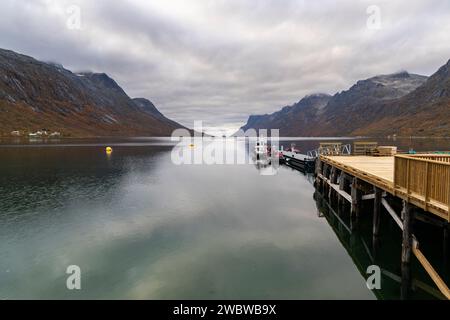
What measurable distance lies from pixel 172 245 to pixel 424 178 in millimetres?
14349

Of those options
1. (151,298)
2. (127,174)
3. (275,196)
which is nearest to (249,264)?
(151,298)

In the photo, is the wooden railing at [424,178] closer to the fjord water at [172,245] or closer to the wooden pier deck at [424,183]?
the wooden pier deck at [424,183]

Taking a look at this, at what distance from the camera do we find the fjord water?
46.1ft

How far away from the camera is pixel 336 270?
1595 centimetres

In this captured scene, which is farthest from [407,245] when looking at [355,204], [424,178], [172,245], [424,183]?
[172,245]

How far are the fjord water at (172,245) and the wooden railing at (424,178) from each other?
4.82m

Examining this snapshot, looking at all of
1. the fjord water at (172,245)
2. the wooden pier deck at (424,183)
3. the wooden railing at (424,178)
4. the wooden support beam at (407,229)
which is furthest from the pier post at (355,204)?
the wooden support beam at (407,229)

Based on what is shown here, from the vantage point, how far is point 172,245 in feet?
62.6

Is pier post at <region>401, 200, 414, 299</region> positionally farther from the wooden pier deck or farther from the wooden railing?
the wooden railing

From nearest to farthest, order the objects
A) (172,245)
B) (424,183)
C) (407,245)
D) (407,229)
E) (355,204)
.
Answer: (424,183)
(407,229)
(407,245)
(172,245)
(355,204)

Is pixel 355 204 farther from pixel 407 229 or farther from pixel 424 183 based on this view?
pixel 424 183

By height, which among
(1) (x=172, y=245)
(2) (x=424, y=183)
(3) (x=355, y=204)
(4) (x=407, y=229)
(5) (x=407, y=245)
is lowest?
(1) (x=172, y=245)

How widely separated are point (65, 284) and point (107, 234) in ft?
21.7
